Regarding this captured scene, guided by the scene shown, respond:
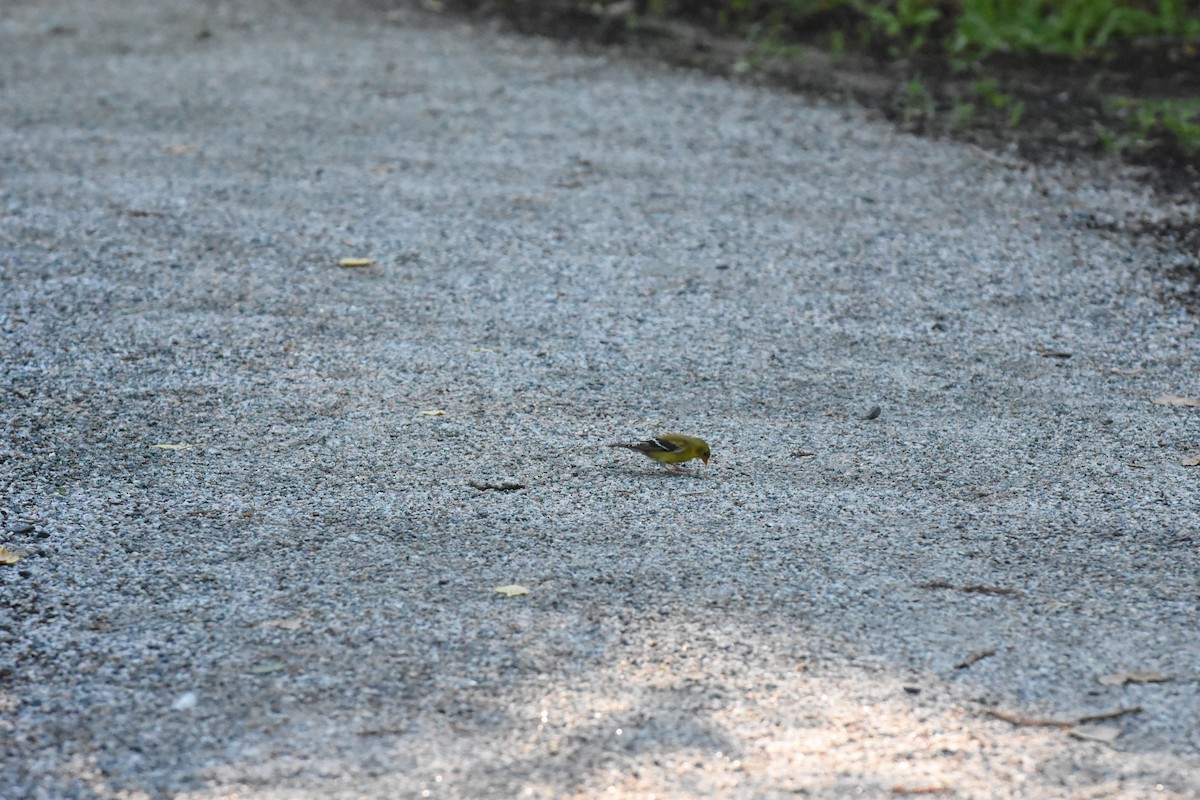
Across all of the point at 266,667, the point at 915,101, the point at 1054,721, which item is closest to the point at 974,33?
the point at 915,101

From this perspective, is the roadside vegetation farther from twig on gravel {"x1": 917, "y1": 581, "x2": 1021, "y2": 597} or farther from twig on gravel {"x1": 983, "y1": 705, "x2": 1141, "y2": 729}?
twig on gravel {"x1": 983, "y1": 705, "x2": 1141, "y2": 729}

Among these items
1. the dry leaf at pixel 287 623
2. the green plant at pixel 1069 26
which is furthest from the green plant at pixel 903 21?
the dry leaf at pixel 287 623

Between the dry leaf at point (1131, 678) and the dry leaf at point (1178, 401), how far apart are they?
1.54m

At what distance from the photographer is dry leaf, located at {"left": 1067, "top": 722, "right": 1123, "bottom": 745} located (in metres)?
2.47

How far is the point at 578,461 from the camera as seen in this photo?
141 inches

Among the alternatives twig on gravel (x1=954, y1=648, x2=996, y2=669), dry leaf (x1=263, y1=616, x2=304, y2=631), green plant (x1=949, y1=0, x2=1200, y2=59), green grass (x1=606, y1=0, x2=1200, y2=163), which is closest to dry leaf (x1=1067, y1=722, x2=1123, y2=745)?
twig on gravel (x1=954, y1=648, x2=996, y2=669)

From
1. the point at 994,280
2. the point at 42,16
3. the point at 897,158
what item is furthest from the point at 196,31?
the point at 994,280

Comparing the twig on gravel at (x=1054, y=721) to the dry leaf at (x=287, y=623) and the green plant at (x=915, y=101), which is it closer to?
the dry leaf at (x=287, y=623)

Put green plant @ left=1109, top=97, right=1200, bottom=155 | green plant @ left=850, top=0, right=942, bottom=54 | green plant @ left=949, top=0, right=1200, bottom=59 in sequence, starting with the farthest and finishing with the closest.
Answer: green plant @ left=850, top=0, right=942, bottom=54 < green plant @ left=949, top=0, right=1200, bottom=59 < green plant @ left=1109, top=97, right=1200, bottom=155

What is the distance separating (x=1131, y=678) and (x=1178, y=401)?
5.30 ft

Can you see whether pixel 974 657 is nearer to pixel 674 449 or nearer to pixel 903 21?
pixel 674 449

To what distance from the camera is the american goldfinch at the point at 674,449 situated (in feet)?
11.3

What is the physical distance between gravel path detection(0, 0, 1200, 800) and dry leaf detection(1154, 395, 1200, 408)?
0.25 ft

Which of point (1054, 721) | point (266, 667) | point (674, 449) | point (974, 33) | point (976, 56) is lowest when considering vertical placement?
point (266, 667)
